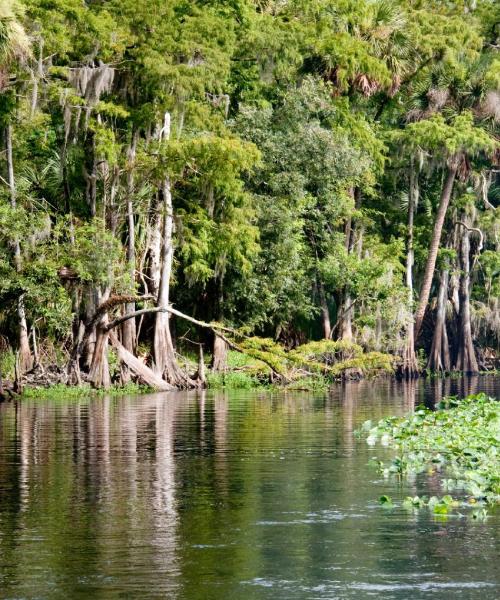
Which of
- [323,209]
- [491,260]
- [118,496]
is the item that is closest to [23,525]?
[118,496]

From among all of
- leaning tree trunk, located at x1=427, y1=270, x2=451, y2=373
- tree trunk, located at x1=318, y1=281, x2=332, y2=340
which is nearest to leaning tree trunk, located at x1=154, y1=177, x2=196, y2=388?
tree trunk, located at x1=318, y1=281, x2=332, y2=340

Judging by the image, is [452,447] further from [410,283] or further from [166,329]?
[410,283]

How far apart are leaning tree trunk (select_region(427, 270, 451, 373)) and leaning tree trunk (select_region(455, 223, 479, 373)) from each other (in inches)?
28.1

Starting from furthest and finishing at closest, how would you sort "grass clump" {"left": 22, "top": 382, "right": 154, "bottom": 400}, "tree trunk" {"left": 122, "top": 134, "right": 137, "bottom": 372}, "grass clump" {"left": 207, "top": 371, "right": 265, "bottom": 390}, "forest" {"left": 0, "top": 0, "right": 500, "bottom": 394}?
1. "grass clump" {"left": 207, "top": 371, "right": 265, "bottom": 390}
2. "tree trunk" {"left": 122, "top": 134, "right": 137, "bottom": 372}
3. "forest" {"left": 0, "top": 0, "right": 500, "bottom": 394}
4. "grass clump" {"left": 22, "top": 382, "right": 154, "bottom": 400}

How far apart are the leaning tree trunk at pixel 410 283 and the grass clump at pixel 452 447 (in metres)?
29.1

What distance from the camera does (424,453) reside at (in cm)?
1988

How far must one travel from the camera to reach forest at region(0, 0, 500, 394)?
39.7 meters

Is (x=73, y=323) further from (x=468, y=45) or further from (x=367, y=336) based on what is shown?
(x=468, y=45)

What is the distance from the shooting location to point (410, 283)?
2296 inches

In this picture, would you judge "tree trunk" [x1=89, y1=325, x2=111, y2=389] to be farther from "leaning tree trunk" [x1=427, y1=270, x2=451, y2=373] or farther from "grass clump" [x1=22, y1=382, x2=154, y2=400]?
"leaning tree trunk" [x1=427, y1=270, x2=451, y2=373]

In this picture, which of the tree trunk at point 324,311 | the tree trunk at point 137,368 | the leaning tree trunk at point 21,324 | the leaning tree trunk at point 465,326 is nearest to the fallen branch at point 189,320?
the tree trunk at point 137,368

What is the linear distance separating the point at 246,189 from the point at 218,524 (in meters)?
35.9

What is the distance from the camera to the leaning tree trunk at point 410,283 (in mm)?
55781

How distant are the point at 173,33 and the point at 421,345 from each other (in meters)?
26.2
